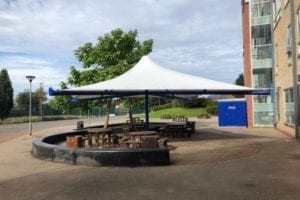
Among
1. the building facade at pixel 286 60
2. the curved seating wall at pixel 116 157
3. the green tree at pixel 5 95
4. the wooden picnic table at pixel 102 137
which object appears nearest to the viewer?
the curved seating wall at pixel 116 157

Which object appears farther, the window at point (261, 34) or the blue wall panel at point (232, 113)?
the blue wall panel at point (232, 113)

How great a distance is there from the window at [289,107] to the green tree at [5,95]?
144 ft

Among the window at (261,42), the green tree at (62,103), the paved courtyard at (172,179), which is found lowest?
the paved courtyard at (172,179)

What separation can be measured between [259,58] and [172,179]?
21074 mm

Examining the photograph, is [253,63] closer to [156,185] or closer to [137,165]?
[137,165]

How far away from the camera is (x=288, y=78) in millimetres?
21125

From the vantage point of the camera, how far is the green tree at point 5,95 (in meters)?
58.2

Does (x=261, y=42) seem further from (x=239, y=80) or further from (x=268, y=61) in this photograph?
(x=239, y=80)

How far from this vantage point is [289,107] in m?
21.8

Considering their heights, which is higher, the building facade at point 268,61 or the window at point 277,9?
the window at point 277,9

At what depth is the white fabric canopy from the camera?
16.9 metres

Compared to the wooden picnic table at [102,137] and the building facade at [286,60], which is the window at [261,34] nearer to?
the building facade at [286,60]

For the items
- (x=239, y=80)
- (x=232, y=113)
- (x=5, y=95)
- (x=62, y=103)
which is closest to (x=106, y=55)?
(x=62, y=103)

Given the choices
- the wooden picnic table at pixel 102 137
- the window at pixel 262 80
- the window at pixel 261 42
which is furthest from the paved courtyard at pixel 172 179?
the window at pixel 261 42
